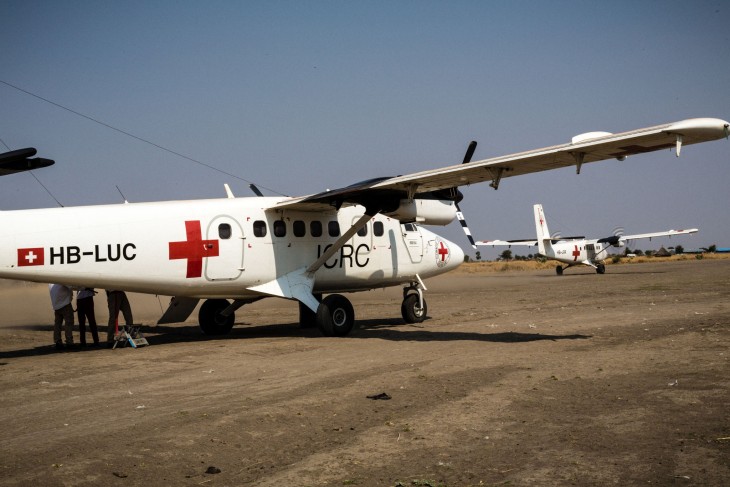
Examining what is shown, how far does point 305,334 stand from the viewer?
17766mm

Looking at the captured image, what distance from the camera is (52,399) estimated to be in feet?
31.3

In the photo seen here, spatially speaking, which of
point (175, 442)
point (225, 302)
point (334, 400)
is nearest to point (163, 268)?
point (225, 302)

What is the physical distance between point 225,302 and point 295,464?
13086mm

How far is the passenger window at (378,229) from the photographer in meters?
19.1

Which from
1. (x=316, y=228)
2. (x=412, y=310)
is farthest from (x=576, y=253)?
(x=316, y=228)

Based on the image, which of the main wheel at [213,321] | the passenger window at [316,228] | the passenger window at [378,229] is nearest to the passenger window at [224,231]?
the passenger window at [316,228]

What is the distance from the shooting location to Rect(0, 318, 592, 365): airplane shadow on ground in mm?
14883

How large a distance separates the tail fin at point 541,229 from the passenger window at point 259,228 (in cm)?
4116

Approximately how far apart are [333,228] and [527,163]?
19.2 feet

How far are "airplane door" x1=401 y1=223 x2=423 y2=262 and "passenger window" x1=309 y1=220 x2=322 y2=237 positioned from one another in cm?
295

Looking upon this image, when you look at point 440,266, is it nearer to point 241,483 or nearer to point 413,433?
point 413,433

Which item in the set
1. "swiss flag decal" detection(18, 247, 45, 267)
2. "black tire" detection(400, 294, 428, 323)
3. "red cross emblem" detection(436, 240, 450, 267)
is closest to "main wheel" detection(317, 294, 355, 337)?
"black tire" detection(400, 294, 428, 323)

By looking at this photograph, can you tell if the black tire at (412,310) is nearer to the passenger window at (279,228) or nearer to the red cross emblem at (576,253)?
the passenger window at (279,228)

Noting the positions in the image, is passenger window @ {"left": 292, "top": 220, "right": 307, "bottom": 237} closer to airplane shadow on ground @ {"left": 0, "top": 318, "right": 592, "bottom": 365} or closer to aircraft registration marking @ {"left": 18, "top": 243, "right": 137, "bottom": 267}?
airplane shadow on ground @ {"left": 0, "top": 318, "right": 592, "bottom": 365}
